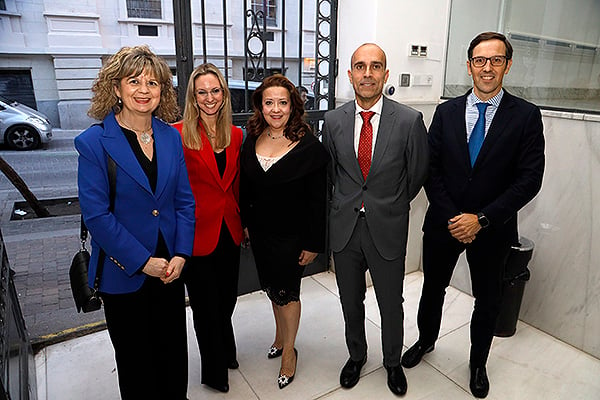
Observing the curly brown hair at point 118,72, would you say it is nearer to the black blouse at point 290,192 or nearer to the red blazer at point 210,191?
the red blazer at point 210,191

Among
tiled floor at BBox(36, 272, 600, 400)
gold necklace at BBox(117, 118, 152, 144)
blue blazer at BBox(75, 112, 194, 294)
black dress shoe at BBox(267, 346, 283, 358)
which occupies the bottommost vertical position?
tiled floor at BBox(36, 272, 600, 400)

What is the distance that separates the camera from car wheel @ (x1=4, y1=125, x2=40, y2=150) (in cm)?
918

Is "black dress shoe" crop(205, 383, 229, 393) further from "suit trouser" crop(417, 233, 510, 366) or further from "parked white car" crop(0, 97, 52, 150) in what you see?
"parked white car" crop(0, 97, 52, 150)

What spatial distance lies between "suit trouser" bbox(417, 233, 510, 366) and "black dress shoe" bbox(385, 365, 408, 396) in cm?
34

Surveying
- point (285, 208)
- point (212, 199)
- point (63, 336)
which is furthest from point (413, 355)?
point (63, 336)

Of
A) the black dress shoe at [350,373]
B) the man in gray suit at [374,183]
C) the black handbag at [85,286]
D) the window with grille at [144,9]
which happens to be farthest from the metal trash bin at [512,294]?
the window with grille at [144,9]

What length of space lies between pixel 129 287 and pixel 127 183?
0.42m

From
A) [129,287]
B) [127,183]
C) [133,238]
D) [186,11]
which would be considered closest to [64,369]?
[129,287]

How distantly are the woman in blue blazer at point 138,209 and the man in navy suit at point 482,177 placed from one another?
125 centimetres

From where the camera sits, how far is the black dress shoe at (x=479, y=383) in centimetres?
219

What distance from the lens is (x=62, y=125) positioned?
13.3 meters

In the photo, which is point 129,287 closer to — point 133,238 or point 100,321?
point 133,238

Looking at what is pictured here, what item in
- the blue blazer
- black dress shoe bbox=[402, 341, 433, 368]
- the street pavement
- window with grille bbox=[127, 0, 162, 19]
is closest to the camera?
the blue blazer

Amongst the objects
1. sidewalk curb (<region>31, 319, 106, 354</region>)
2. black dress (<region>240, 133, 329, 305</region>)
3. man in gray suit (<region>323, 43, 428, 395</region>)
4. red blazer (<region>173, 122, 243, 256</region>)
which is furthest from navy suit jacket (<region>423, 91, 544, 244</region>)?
sidewalk curb (<region>31, 319, 106, 354</region>)
